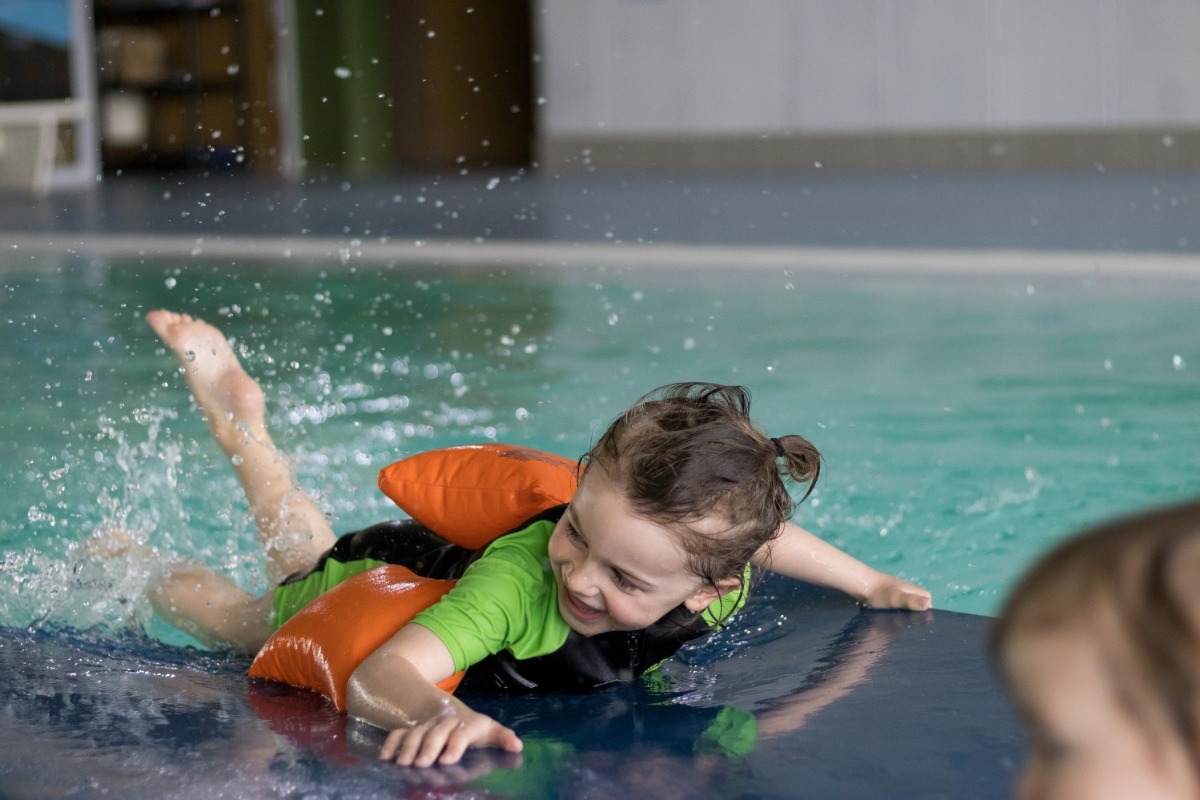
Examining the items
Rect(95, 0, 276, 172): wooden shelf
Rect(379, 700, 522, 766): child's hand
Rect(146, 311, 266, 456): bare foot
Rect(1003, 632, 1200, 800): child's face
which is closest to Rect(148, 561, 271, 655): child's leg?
Rect(146, 311, 266, 456): bare foot

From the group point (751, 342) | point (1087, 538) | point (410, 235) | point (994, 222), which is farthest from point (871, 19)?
point (1087, 538)

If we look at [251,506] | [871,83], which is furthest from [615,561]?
A: [871,83]

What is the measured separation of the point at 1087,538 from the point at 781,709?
1157 millimetres

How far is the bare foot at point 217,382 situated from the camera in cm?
261

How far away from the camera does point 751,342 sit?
188 inches

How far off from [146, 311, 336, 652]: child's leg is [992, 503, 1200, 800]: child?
5.66 feet

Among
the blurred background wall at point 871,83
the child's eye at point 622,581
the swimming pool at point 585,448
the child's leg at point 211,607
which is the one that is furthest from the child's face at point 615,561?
the blurred background wall at point 871,83

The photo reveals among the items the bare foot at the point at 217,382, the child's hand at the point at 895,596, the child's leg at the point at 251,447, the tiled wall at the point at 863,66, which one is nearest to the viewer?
the child's hand at the point at 895,596

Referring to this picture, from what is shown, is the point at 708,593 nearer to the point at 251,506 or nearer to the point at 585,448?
the point at 251,506

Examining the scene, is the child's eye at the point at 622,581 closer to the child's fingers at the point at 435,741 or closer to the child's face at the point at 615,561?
the child's face at the point at 615,561

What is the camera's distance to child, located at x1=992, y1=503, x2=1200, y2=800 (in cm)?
56

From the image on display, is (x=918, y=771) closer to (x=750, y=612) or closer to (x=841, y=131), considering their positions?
(x=750, y=612)

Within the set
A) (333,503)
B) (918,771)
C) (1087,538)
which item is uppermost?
(1087,538)

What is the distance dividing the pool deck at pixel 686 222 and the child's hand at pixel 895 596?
3776 mm
